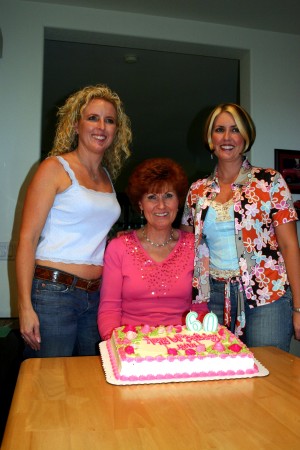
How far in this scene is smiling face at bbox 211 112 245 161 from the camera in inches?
72.7

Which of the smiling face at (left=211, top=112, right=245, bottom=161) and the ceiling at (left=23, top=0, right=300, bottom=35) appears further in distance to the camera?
the ceiling at (left=23, top=0, right=300, bottom=35)

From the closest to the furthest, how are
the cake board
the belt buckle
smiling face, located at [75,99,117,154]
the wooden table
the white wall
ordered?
the wooden table, the cake board, the belt buckle, smiling face, located at [75,99,117,154], the white wall

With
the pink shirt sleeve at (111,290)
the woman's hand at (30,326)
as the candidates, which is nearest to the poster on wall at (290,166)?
the pink shirt sleeve at (111,290)

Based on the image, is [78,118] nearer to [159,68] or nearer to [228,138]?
[228,138]

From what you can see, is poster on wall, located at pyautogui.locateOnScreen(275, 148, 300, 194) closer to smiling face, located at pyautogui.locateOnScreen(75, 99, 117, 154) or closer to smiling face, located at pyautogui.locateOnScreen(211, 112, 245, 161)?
smiling face, located at pyautogui.locateOnScreen(211, 112, 245, 161)

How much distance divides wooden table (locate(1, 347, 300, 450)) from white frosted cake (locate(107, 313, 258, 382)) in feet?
0.13

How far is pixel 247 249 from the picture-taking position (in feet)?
5.70

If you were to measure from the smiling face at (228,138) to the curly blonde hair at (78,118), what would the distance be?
1.52 feet

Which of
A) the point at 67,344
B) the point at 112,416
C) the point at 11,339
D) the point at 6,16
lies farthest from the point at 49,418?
the point at 6,16

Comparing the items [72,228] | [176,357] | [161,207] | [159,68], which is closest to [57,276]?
[72,228]

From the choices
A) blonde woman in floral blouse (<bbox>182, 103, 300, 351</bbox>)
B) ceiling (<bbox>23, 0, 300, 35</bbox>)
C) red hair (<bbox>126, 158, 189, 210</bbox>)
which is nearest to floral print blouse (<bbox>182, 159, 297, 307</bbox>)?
blonde woman in floral blouse (<bbox>182, 103, 300, 351</bbox>)

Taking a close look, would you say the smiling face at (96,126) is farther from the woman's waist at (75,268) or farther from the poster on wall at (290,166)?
the poster on wall at (290,166)

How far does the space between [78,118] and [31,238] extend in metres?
0.60

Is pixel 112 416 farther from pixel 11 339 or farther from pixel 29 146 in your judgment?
pixel 29 146
